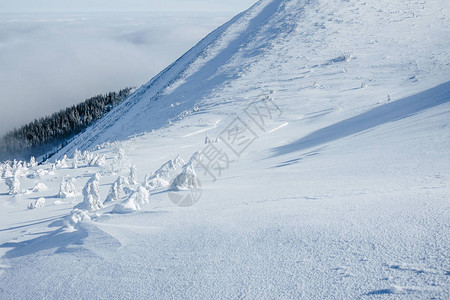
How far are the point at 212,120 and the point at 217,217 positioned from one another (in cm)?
1436

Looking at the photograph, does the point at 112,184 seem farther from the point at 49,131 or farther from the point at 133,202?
the point at 49,131

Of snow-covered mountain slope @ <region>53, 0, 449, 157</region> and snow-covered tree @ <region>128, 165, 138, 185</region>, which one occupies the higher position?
snow-covered mountain slope @ <region>53, 0, 449, 157</region>

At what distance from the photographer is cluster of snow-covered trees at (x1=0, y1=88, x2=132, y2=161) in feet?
317

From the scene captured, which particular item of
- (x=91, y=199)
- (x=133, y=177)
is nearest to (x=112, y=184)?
(x=91, y=199)

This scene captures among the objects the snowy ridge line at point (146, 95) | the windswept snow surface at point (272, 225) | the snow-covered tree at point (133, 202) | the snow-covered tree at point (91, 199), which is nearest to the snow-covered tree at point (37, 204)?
the windswept snow surface at point (272, 225)

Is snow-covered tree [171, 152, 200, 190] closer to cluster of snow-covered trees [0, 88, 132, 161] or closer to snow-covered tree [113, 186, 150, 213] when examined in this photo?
snow-covered tree [113, 186, 150, 213]

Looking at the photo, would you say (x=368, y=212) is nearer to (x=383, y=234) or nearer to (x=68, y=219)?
(x=383, y=234)

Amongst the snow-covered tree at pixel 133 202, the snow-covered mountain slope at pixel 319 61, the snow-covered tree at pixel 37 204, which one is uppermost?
the snow-covered mountain slope at pixel 319 61

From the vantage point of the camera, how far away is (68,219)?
14.2ft

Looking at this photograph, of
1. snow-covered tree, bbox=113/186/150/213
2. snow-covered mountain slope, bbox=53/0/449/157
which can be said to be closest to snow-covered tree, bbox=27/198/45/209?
snow-covered tree, bbox=113/186/150/213

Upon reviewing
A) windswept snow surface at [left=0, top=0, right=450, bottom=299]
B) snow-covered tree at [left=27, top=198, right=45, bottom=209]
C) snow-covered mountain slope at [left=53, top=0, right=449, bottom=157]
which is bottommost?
windswept snow surface at [left=0, top=0, right=450, bottom=299]

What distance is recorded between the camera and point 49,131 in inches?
3824

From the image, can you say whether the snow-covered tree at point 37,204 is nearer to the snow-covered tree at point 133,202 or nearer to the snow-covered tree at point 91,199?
the snow-covered tree at point 91,199

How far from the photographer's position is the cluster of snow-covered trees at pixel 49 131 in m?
96.8
